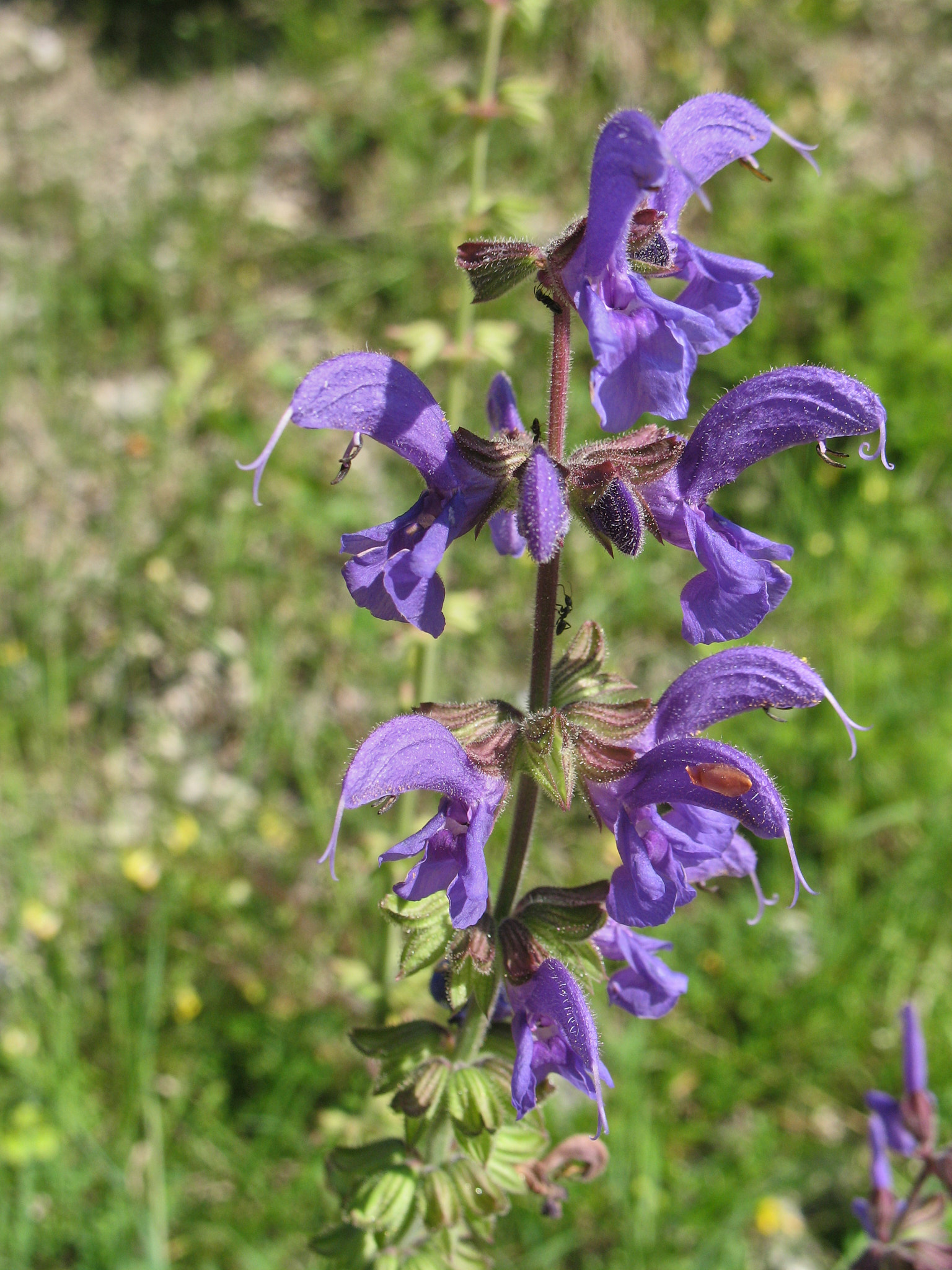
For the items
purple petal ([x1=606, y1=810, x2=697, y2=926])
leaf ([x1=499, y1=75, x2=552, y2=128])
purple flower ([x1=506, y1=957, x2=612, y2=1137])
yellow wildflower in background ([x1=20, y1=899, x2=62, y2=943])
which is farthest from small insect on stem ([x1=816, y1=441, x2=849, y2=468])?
yellow wildflower in background ([x1=20, y1=899, x2=62, y2=943])

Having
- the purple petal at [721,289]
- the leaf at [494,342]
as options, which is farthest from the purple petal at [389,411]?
the leaf at [494,342]

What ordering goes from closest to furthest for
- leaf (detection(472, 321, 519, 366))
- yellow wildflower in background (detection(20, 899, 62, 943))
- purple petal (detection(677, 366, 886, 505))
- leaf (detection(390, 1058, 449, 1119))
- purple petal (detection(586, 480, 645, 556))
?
purple petal (detection(586, 480, 645, 556)) < purple petal (detection(677, 366, 886, 505)) < leaf (detection(390, 1058, 449, 1119)) < leaf (detection(472, 321, 519, 366)) < yellow wildflower in background (detection(20, 899, 62, 943))

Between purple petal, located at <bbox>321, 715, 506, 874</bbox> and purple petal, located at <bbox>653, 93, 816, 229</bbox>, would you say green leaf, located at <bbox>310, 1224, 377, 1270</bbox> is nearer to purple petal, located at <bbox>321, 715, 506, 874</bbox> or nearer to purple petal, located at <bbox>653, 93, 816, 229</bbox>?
purple petal, located at <bbox>321, 715, 506, 874</bbox>

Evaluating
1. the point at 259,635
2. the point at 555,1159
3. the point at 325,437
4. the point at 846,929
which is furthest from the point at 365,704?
the point at 555,1159

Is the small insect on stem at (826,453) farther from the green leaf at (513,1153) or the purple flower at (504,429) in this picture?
the green leaf at (513,1153)

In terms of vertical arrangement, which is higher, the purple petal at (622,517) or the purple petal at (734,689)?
the purple petal at (622,517)
